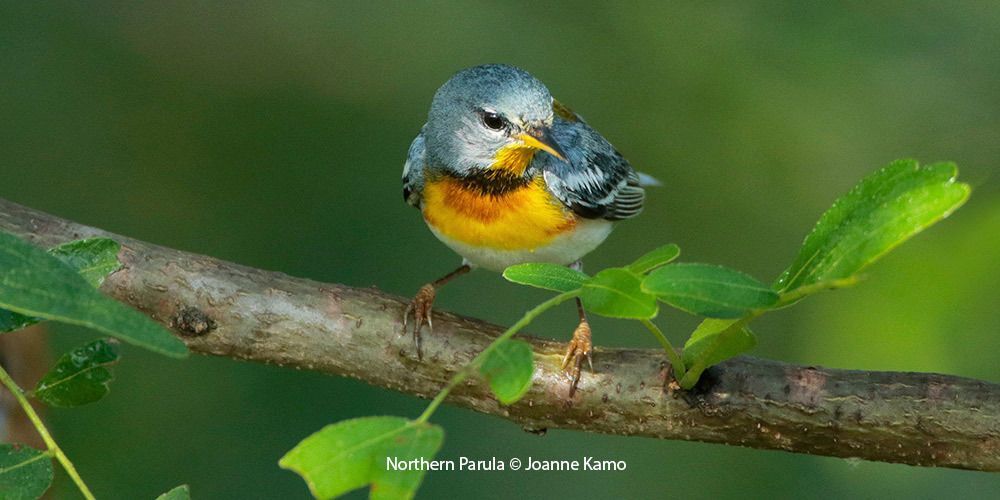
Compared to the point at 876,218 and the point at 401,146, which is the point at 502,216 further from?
the point at 401,146

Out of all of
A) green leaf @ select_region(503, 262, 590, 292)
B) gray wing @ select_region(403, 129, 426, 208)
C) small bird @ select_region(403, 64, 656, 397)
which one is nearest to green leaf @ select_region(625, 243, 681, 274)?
green leaf @ select_region(503, 262, 590, 292)

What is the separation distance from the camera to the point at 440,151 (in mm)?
4129

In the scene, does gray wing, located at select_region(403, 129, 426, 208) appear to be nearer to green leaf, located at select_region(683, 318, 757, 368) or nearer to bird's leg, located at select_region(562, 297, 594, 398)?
bird's leg, located at select_region(562, 297, 594, 398)

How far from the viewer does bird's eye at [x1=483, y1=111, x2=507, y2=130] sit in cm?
397

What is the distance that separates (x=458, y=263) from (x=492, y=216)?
8.96ft

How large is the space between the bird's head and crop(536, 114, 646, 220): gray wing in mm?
116

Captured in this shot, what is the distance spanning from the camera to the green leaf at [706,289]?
173 cm

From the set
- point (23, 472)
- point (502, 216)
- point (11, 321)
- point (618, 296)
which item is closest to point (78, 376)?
point (11, 321)

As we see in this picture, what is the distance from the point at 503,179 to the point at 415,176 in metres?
0.43

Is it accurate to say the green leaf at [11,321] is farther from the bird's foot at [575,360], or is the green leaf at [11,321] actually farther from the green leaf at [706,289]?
the bird's foot at [575,360]

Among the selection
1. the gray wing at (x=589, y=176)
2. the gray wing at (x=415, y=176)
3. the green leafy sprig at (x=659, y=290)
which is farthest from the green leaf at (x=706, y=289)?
the gray wing at (x=415, y=176)

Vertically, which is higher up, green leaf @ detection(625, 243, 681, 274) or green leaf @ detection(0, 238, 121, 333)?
green leaf @ detection(625, 243, 681, 274)

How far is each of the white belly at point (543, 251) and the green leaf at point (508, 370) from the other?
2257mm

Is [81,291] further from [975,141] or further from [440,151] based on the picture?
[975,141]
